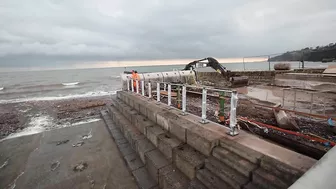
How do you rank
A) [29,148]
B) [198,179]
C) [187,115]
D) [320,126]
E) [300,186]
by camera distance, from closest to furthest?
[300,186], [198,179], [320,126], [187,115], [29,148]

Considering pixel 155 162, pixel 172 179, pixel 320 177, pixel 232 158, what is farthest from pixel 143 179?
pixel 320 177

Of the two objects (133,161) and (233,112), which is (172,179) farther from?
(133,161)

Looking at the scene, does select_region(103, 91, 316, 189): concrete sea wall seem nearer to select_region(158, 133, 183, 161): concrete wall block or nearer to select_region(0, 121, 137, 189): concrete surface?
select_region(158, 133, 183, 161): concrete wall block

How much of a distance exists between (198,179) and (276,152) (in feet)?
4.46

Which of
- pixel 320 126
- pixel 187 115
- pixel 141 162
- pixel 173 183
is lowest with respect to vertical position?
pixel 141 162

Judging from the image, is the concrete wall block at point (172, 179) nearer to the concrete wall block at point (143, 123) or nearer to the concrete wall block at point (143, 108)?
the concrete wall block at point (143, 123)

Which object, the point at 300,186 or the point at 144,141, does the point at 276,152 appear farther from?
the point at 144,141

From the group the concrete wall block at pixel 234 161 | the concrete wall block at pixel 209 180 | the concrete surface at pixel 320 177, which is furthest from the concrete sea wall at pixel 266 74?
the concrete surface at pixel 320 177

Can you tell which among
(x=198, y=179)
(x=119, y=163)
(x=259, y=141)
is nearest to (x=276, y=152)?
(x=259, y=141)

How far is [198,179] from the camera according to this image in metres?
2.75

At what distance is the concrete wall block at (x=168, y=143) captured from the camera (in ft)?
11.8

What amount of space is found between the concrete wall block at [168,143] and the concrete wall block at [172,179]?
0.28 m

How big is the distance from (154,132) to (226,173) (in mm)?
2387

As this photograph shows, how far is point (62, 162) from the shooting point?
5223 millimetres
